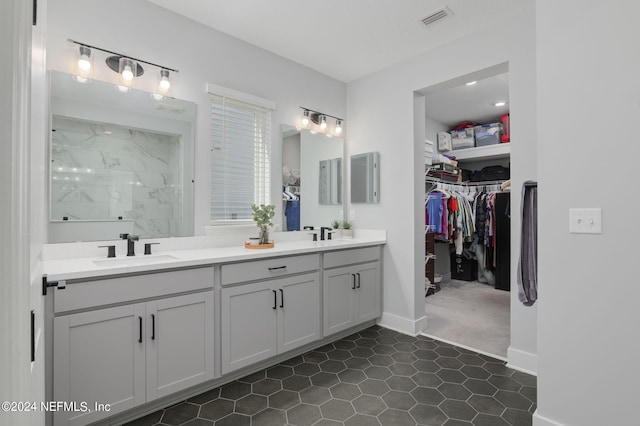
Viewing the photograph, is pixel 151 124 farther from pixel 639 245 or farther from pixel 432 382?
pixel 639 245

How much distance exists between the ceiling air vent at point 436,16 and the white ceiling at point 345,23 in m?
0.03

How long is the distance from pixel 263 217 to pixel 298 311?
86 cm

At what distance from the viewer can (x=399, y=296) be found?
3.37 m

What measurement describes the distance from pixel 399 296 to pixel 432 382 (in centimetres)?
110

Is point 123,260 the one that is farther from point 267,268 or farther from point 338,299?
point 338,299

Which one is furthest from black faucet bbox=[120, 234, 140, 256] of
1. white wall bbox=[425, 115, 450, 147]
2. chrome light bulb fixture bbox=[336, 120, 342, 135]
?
white wall bbox=[425, 115, 450, 147]

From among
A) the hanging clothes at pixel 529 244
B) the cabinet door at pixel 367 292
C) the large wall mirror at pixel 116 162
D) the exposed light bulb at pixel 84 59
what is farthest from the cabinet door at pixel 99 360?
the hanging clothes at pixel 529 244

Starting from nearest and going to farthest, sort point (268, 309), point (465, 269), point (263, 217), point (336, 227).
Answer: point (268, 309)
point (263, 217)
point (336, 227)
point (465, 269)

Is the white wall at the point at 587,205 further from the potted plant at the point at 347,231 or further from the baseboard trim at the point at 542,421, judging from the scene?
the potted plant at the point at 347,231

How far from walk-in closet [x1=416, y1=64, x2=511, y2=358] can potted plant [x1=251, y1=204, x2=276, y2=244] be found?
195 centimetres

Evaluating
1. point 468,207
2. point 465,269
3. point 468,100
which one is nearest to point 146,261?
point 468,100

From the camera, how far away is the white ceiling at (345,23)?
8.07 ft

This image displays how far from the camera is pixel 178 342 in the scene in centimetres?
200

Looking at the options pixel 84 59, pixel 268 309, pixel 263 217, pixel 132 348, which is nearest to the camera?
pixel 132 348
